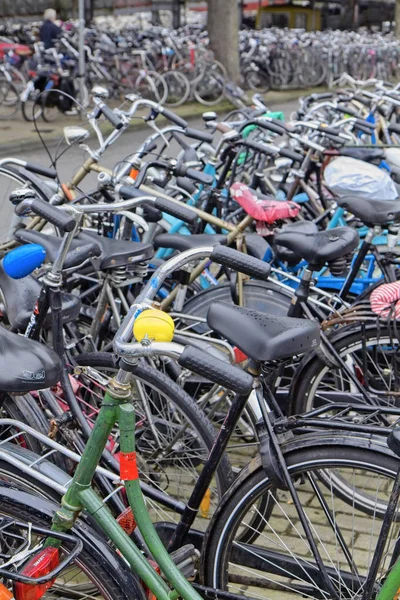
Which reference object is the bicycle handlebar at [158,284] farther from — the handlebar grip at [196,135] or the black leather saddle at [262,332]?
the handlebar grip at [196,135]

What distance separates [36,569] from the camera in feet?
7.34

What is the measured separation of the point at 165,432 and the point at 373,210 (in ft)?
4.51

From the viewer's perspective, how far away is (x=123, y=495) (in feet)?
9.08

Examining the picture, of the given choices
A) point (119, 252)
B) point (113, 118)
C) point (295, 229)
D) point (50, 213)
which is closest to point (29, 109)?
A: point (113, 118)

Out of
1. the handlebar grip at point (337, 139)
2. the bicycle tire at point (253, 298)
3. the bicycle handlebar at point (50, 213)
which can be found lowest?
the bicycle tire at point (253, 298)

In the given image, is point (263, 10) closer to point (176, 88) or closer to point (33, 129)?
point (176, 88)

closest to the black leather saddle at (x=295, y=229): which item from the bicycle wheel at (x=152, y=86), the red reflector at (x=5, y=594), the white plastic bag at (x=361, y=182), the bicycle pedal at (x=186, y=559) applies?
the white plastic bag at (x=361, y=182)

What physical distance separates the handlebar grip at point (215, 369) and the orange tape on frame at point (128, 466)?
35 cm

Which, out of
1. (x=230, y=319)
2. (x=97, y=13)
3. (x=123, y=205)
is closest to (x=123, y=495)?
(x=230, y=319)

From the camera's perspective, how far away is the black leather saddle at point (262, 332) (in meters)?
2.36

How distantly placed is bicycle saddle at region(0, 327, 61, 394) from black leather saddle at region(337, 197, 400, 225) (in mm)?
1926

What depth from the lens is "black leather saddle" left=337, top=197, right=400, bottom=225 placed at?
3.95 m

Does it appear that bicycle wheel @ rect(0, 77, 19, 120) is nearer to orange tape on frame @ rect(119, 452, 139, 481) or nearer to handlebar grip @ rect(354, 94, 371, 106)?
handlebar grip @ rect(354, 94, 371, 106)

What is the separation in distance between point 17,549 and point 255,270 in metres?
1.00
